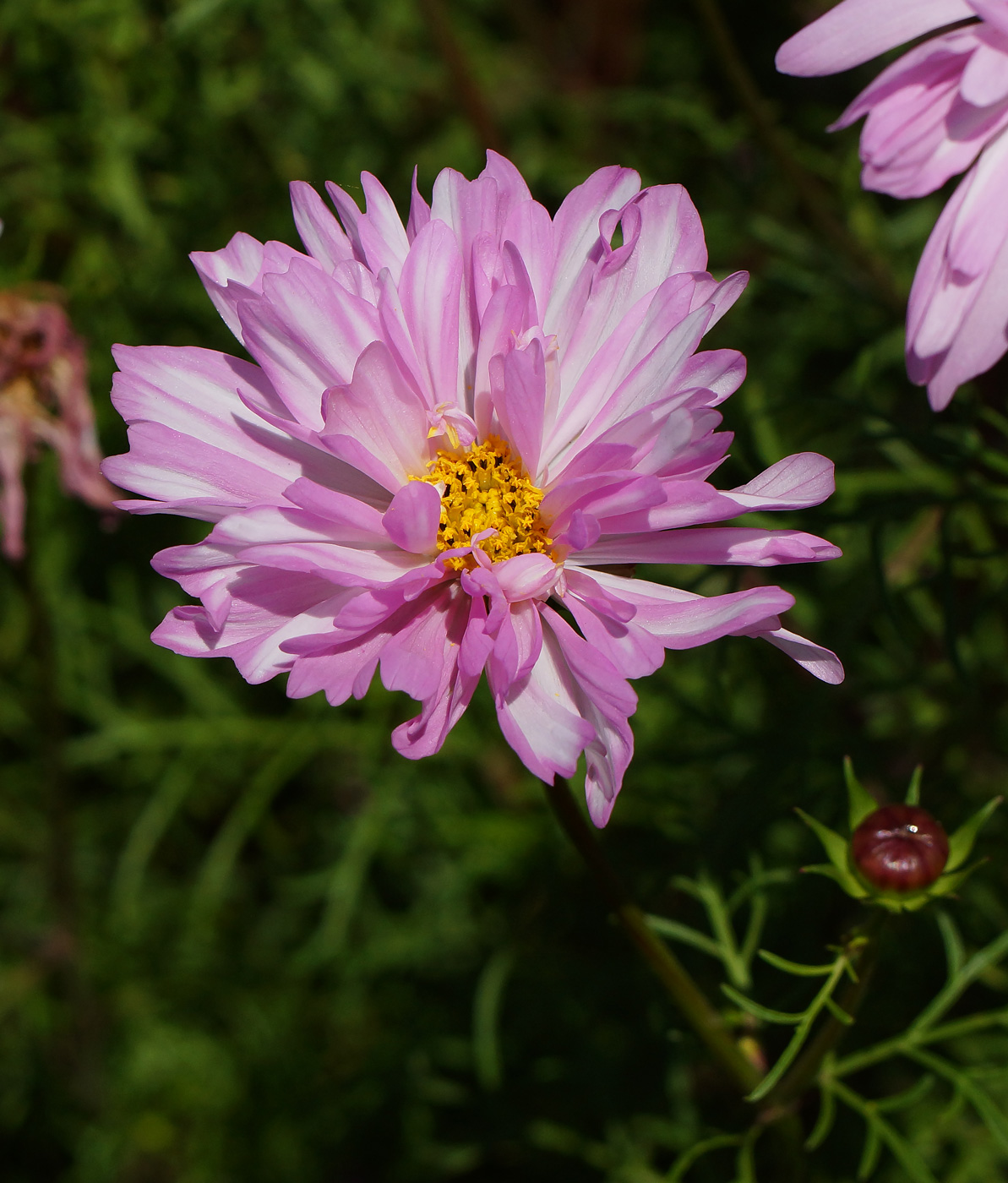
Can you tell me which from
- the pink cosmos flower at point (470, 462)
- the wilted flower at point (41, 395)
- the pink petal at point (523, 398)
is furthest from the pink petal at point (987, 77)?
the wilted flower at point (41, 395)

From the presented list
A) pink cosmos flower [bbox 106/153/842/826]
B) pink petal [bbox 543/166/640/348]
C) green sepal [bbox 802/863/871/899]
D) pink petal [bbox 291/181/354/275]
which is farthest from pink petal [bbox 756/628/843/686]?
pink petal [bbox 291/181/354/275]

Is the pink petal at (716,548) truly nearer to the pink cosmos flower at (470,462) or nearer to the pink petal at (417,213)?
the pink cosmos flower at (470,462)

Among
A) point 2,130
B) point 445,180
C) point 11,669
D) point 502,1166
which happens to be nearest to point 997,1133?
point 445,180

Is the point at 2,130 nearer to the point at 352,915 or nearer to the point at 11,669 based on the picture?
the point at 11,669

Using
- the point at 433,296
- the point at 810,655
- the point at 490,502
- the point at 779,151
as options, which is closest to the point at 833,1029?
the point at 810,655

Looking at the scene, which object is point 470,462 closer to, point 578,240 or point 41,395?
point 578,240

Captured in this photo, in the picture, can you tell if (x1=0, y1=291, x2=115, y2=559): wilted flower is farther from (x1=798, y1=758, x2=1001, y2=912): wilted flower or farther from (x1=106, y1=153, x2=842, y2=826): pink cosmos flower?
(x1=798, y1=758, x2=1001, y2=912): wilted flower
